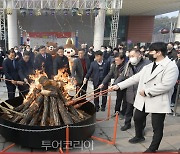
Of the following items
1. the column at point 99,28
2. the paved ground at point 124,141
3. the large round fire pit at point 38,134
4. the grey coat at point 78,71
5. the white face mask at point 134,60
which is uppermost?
the column at point 99,28

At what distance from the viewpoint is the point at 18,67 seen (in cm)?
619

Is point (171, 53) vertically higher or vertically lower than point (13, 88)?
higher

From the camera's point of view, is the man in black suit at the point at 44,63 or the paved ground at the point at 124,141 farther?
the man in black suit at the point at 44,63


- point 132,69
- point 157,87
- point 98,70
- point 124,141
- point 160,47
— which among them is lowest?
point 124,141

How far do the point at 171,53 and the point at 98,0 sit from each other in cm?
949

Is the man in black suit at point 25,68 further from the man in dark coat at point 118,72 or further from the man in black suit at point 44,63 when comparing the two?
the man in dark coat at point 118,72

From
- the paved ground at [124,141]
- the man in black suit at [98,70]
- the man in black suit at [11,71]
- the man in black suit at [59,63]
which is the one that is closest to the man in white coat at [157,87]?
the paved ground at [124,141]

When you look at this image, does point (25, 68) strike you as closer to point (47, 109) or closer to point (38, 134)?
point (47, 109)

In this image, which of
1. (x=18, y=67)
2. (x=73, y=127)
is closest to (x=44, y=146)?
(x=73, y=127)

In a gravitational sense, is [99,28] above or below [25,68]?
above

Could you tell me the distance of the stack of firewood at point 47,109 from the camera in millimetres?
4266

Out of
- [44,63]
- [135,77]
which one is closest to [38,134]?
[135,77]

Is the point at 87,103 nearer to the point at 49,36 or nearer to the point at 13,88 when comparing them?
the point at 13,88

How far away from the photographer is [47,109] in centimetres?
439
